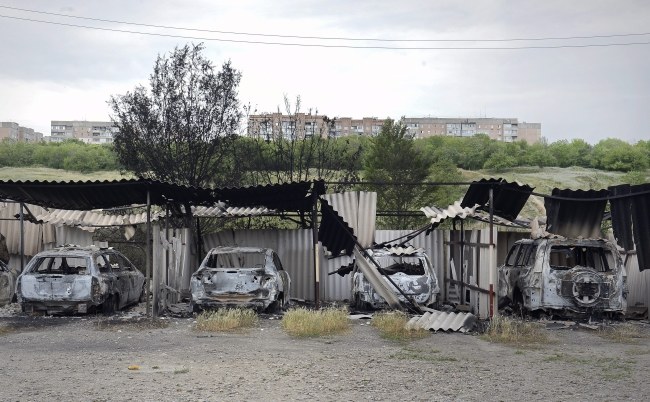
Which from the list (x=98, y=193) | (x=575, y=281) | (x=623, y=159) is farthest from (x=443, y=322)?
(x=623, y=159)

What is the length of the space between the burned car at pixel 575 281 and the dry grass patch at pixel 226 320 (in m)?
5.51

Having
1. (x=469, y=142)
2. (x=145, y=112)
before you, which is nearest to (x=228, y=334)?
(x=145, y=112)

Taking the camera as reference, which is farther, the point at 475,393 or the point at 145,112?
the point at 145,112

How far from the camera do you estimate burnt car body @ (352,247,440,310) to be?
16.6 meters

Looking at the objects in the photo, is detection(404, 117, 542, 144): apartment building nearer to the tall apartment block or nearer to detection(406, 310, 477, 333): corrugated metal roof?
the tall apartment block

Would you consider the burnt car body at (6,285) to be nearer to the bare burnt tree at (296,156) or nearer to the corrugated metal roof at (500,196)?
the corrugated metal roof at (500,196)

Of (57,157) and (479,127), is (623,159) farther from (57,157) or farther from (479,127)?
(479,127)

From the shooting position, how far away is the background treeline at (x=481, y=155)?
2458 inches

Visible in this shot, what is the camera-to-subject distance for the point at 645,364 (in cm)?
1095

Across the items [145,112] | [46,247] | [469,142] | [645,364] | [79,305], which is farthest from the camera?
[469,142]

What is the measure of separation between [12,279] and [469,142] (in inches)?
2429

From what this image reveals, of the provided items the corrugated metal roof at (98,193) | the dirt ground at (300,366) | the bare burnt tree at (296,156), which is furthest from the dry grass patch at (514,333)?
the bare burnt tree at (296,156)

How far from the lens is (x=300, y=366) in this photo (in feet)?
34.2

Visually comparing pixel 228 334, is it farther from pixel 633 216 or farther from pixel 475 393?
pixel 633 216
